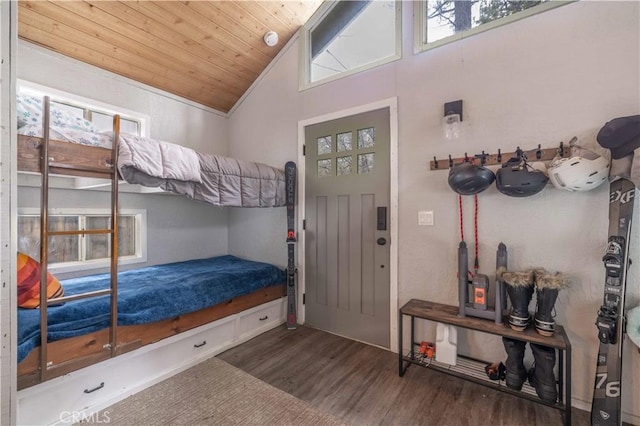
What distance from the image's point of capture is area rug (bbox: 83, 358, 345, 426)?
1.71 metres

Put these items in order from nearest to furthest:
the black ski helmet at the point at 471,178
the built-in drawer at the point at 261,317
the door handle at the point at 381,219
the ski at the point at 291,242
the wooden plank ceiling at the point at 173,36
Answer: the black ski helmet at the point at 471,178, the wooden plank ceiling at the point at 173,36, the door handle at the point at 381,219, the built-in drawer at the point at 261,317, the ski at the point at 291,242

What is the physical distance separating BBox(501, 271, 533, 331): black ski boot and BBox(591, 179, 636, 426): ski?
1.13 ft

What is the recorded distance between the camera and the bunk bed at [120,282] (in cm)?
156

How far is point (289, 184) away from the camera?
311 centimetres

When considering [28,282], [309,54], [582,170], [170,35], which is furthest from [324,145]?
[28,282]

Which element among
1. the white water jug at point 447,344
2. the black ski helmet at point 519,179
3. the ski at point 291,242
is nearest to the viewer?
the black ski helmet at point 519,179

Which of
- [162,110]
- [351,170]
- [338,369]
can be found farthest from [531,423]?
[162,110]

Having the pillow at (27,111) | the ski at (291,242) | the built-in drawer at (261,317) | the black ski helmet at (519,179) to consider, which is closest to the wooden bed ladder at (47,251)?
the pillow at (27,111)

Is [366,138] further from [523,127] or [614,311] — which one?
[614,311]

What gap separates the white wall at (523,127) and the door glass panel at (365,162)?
281 mm

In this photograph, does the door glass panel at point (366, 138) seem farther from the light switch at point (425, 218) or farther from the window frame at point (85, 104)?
the window frame at point (85, 104)

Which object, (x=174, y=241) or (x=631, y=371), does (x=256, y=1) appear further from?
(x=631, y=371)

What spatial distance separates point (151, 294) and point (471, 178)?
2457mm

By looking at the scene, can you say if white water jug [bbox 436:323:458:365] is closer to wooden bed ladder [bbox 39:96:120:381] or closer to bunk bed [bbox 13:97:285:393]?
bunk bed [bbox 13:97:285:393]
